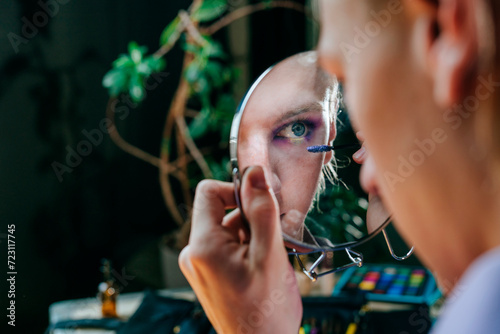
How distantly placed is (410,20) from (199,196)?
301mm

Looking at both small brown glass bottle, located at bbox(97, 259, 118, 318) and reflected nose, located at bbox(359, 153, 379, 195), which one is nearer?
reflected nose, located at bbox(359, 153, 379, 195)

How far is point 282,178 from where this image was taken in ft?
1.33

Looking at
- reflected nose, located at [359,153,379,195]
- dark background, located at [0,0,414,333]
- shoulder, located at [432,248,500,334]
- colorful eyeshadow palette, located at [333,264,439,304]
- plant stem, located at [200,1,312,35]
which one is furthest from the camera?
plant stem, located at [200,1,312,35]

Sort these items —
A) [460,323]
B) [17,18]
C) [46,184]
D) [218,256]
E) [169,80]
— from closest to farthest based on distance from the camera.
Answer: [460,323] → [218,256] → [17,18] → [46,184] → [169,80]

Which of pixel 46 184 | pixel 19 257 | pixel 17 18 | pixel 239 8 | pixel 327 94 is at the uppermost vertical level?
pixel 17 18

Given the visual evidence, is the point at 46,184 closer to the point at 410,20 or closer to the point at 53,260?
the point at 53,260

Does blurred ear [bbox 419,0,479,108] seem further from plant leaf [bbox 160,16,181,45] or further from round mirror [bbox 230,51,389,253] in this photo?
plant leaf [bbox 160,16,181,45]

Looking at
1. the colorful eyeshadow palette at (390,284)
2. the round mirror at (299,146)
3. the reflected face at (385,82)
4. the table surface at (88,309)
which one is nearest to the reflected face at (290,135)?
the round mirror at (299,146)

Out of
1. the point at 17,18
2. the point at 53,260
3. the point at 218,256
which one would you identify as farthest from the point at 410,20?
the point at 53,260

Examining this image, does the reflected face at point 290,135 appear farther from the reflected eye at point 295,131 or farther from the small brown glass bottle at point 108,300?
the small brown glass bottle at point 108,300

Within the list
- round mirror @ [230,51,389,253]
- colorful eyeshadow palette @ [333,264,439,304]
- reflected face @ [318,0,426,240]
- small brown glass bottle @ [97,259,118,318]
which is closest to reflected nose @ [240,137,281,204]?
round mirror @ [230,51,389,253]

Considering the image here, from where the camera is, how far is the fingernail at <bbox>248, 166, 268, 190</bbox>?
1.31ft

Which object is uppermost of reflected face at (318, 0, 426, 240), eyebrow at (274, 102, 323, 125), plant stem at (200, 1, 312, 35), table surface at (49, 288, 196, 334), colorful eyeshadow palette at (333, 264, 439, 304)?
plant stem at (200, 1, 312, 35)

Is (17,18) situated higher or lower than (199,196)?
higher
